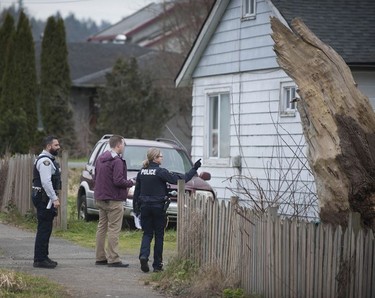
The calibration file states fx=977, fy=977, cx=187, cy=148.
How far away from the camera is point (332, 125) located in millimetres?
10461

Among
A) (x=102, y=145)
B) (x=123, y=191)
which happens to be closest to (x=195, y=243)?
(x=123, y=191)

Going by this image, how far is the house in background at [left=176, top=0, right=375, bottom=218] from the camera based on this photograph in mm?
18688

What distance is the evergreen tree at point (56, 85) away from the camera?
42156 millimetres

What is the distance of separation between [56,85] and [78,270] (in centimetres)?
2981

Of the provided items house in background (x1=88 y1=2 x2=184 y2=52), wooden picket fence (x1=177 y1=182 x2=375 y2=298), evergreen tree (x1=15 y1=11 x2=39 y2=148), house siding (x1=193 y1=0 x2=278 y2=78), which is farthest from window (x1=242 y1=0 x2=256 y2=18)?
house in background (x1=88 y1=2 x2=184 y2=52)

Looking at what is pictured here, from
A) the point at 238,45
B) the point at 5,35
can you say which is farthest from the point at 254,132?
the point at 5,35

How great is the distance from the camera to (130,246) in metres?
16.4

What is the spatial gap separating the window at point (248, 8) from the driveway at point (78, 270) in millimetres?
6818

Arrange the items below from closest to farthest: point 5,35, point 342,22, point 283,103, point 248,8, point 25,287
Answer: point 25,287 → point 342,22 → point 283,103 → point 248,8 → point 5,35

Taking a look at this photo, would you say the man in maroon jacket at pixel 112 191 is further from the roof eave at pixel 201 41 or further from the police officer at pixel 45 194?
the roof eave at pixel 201 41

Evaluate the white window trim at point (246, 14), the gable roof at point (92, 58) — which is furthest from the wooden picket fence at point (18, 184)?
the gable roof at point (92, 58)

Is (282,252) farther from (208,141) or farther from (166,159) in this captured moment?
(208,141)

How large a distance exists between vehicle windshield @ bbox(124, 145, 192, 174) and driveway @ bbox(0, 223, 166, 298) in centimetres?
248

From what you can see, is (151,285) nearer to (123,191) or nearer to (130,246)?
(123,191)
